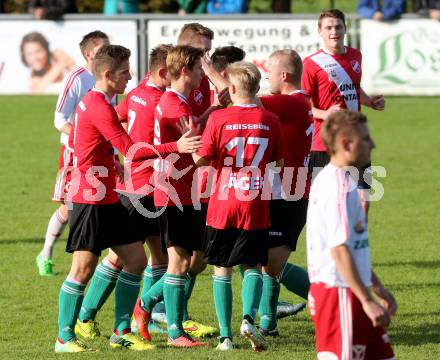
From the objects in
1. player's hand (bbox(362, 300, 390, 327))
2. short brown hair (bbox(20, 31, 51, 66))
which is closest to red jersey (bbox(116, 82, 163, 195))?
player's hand (bbox(362, 300, 390, 327))

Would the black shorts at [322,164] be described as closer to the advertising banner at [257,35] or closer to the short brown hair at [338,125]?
the short brown hair at [338,125]

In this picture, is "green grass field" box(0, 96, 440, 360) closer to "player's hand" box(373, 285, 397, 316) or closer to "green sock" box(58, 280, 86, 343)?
"green sock" box(58, 280, 86, 343)

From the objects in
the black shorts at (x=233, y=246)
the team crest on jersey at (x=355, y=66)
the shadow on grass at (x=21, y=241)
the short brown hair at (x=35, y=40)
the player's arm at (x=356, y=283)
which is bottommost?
the shadow on grass at (x=21, y=241)

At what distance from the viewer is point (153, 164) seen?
8.00m

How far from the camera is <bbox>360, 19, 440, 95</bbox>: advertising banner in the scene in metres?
21.7

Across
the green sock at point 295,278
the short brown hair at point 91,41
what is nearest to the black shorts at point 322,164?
the green sock at point 295,278

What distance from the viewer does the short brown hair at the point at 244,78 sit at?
7379 millimetres

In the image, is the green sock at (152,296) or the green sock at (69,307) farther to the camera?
the green sock at (152,296)

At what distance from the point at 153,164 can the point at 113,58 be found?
2.83 ft

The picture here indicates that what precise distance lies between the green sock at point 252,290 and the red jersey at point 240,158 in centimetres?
38

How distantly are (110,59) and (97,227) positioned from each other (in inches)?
44.0

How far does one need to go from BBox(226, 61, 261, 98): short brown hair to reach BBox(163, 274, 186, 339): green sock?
1.36 metres

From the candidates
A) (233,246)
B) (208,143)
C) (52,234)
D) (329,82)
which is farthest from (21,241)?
(208,143)

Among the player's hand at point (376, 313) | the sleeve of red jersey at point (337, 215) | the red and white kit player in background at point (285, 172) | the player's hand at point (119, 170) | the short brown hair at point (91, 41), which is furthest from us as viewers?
the short brown hair at point (91, 41)
